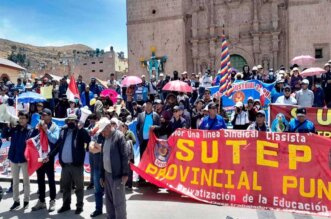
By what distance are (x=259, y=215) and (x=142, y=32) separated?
2498cm

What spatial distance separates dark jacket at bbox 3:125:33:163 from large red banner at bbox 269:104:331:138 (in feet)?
21.1

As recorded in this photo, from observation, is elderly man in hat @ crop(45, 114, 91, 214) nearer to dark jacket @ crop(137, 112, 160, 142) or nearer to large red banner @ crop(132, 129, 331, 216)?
large red banner @ crop(132, 129, 331, 216)

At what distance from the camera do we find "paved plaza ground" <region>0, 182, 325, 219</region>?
6465 mm

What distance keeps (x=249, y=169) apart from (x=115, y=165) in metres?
2.85

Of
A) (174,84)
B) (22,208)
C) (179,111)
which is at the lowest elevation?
(22,208)

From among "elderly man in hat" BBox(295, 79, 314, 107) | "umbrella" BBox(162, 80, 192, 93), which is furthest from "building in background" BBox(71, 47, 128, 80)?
"elderly man in hat" BBox(295, 79, 314, 107)

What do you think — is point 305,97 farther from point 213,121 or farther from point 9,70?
point 9,70

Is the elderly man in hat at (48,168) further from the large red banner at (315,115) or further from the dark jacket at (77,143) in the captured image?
the large red banner at (315,115)

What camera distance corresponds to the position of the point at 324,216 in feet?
20.4

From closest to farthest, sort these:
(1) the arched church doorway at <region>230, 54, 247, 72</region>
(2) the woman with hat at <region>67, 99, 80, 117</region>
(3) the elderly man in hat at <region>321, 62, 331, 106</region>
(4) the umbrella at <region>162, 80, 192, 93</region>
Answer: (4) the umbrella at <region>162, 80, 192, 93</region> < (2) the woman with hat at <region>67, 99, 80, 117</region> < (3) the elderly man in hat at <region>321, 62, 331, 106</region> < (1) the arched church doorway at <region>230, 54, 247, 72</region>

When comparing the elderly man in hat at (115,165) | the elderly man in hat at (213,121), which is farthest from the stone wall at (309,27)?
the elderly man in hat at (115,165)

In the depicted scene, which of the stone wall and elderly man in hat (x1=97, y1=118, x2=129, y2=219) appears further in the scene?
the stone wall

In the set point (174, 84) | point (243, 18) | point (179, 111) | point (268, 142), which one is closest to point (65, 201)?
point (179, 111)

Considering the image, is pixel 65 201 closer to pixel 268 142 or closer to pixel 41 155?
pixel 41 155
